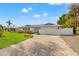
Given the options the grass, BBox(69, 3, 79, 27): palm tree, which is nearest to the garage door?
the grass

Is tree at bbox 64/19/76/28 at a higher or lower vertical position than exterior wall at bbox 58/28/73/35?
higher

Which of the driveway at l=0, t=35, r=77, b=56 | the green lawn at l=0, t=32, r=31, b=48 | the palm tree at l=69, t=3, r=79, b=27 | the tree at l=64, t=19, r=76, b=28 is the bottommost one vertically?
the driveway at l=0, t=35, r=77, b=56

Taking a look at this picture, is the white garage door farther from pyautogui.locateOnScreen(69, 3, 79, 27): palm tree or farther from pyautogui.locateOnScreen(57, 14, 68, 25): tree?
pyautogui.locateOnScreen(69, 3, 79, 27): palm tree

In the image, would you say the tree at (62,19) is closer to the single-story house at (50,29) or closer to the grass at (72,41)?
the single-story house at (50,29)

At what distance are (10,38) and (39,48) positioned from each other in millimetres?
442

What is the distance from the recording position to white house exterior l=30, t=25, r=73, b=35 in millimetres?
6883

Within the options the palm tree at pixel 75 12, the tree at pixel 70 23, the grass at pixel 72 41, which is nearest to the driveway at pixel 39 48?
the grass at pixel 72 41

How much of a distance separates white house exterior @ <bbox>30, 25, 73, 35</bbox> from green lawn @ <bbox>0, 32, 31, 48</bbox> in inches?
6.3

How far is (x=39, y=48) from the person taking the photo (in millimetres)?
6852

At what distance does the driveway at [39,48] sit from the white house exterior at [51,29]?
73 millimetres

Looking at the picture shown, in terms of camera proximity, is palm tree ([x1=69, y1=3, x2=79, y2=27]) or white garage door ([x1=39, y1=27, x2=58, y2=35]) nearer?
palm tree ([x1=69, y1=3, x2=79, y2=27])

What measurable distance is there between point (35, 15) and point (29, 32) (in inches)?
10.7

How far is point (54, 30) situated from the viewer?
6.93m

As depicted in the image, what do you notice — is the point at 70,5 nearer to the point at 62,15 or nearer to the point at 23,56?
the point at 62,15
